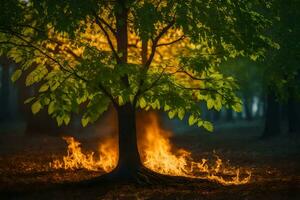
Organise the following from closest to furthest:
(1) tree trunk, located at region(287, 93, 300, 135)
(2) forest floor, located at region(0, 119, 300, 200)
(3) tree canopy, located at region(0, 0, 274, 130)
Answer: (3) tree canopy, located at region(0, 0, 274, 130), (2) forest floor, located at region(0, 119, 300, 200), (1) tree trunk, located at region(287, 93, 300, 135)

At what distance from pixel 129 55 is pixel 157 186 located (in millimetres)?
3904

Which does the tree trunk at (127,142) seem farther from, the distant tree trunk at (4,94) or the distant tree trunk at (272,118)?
the distant tree trunk at (4,94)

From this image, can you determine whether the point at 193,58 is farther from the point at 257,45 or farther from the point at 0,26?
the point at 0,26

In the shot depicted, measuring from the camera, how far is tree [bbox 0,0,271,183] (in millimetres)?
10922

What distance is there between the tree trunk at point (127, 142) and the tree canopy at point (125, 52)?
34cm

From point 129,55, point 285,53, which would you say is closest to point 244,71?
point 285,53

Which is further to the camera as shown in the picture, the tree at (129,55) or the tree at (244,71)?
the tree at (244,71)

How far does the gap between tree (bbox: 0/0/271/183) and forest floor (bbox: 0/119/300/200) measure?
157 centimetres

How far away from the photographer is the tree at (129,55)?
10.9m

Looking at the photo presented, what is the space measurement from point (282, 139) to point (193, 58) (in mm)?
14417

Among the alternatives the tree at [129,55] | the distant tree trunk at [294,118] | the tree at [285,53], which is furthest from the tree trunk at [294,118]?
the tree at [129,55]

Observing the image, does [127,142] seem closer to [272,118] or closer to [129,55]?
[129,55]

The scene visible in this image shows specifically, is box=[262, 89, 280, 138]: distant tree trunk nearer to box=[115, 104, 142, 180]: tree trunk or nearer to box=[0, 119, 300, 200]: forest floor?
box=[0, 119, 300, 200]: forest floor

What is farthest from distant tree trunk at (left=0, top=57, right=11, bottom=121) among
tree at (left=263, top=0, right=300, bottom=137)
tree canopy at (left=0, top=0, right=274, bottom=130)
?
tree canopy at (left=0, top=0, right=274, bottom=130)
